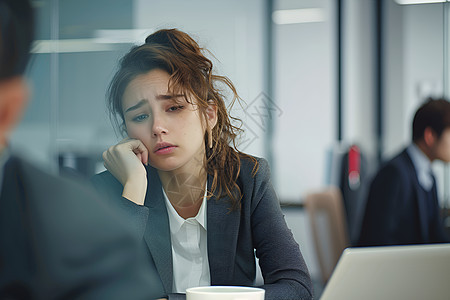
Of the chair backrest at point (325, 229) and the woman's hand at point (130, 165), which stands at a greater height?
the woman's hand at point (130, 165)

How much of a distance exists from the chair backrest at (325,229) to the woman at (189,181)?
6.14ft

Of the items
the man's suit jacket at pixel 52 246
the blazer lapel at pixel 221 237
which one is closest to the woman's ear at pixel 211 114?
the blazer lapel at pixel 221 237

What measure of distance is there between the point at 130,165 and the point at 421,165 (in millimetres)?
1951

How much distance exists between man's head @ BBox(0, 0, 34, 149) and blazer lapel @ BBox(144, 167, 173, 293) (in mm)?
361

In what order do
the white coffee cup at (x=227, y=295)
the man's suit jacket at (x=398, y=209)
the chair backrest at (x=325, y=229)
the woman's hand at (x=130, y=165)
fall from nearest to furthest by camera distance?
1. the white coffee cup at (x=227, y=295)
2. the woman's hand at (x=130, y=165)
3. the man's suit jacket at (x=398, y=209)
4. the chair backrest at (x=325, y=229)

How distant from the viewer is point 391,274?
1057 millimetres

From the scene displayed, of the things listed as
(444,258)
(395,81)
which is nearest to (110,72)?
(444,258)

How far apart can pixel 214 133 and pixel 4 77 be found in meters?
0.52

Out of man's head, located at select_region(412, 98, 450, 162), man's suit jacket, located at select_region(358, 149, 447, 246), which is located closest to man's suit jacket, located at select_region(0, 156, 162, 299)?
man's suit jacket, located at select_region(358, 149, 447, 246)

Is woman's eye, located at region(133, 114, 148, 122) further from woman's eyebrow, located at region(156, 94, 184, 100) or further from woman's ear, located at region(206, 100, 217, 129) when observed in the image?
woman's ear, located at region(206, 100, 217, 129)

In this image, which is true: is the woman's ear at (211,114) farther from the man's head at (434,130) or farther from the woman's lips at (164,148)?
the man's head at (434,130)

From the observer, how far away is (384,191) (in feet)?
9.00

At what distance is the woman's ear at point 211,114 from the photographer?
1.23 m

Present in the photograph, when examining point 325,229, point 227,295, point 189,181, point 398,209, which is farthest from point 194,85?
point 325,229
